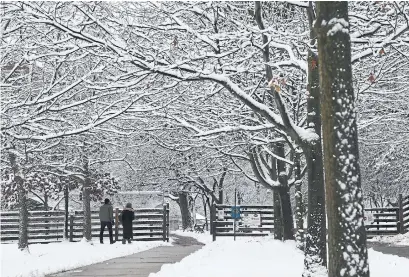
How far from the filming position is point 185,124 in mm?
12852

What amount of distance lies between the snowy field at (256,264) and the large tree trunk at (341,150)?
4.78 metres

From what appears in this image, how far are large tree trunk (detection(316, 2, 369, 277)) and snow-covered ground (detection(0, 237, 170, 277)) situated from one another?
7292 mm

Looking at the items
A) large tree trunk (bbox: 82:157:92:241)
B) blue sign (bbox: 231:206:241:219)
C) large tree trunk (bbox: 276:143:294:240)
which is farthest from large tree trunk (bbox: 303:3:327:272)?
large tree trunk (bbox: 82:157:92:241)

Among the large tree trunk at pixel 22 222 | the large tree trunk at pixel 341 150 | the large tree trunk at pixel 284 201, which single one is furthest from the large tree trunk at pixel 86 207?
the large tree trunk at pixel 341 150

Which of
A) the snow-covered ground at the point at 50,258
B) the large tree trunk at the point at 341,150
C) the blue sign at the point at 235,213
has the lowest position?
the snow-covered ground at the point at 50,258

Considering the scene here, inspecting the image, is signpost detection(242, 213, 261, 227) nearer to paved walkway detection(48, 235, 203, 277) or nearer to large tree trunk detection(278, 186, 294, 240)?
large tree trunk detection(278, 186, 294, 240)

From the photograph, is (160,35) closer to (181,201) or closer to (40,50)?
(40,50)

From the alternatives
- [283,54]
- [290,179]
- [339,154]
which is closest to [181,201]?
[290,179]

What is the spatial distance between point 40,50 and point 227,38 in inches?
196

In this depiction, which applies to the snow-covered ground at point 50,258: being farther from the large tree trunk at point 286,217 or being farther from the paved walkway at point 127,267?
the large tree trunk at point 286,217

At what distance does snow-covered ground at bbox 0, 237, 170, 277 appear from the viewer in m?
12.5

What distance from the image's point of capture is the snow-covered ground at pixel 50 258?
1252cm

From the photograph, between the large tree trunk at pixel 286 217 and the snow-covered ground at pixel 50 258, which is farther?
the large tree trunk at pixel 286 217

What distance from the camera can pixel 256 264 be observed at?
42.7 feet
